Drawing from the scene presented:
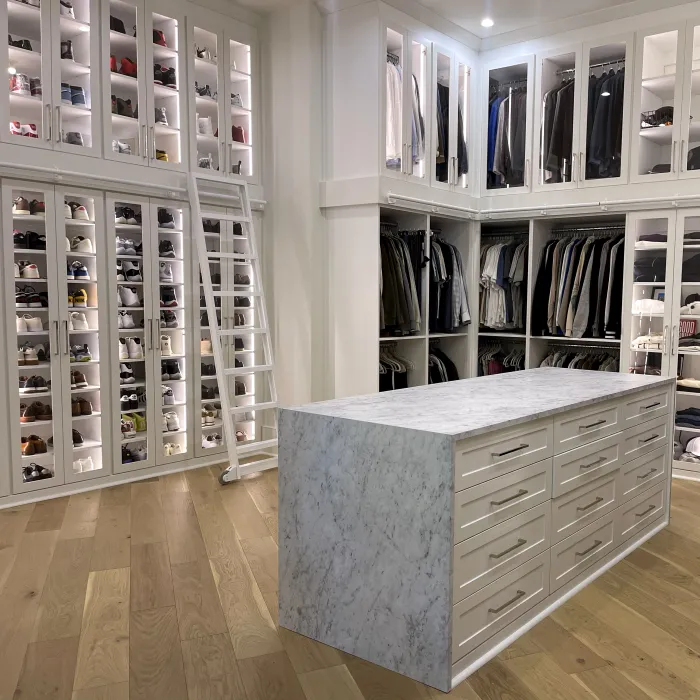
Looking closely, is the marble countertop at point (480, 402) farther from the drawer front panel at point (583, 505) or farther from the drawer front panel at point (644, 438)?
the drawer front panel at point (583, 505)

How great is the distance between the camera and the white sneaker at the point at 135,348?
5137 mm

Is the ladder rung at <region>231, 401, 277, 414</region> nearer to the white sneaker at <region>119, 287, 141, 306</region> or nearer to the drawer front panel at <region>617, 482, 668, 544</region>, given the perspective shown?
the white sneaker at <region>119, 287, 141, 306</region>

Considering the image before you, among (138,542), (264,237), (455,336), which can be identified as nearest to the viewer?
(138,542)

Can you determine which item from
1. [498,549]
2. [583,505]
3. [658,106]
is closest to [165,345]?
[583,505]

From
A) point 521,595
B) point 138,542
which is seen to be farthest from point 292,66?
point 521,595

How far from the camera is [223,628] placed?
290 centimetres

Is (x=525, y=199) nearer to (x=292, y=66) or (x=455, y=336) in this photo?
(x=455, y=336)

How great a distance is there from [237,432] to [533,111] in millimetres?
3712

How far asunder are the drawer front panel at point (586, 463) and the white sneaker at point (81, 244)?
343cm

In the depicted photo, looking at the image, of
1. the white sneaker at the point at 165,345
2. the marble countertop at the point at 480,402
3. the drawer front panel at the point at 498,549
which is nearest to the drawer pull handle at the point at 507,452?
the marble countertop at the point at 480,402

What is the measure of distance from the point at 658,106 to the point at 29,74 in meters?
4.53

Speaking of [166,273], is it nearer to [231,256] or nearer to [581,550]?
[231,256]

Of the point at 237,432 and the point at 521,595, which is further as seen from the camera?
the point at 237,432

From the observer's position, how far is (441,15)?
5.87m
